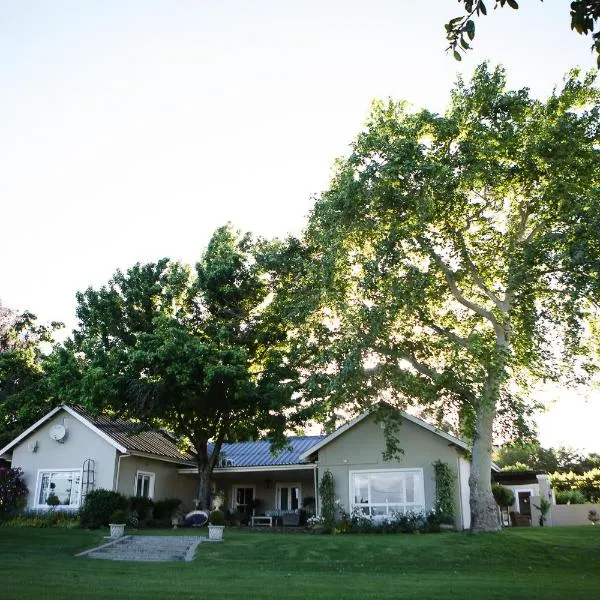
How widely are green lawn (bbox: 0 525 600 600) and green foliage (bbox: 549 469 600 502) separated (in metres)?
16.6

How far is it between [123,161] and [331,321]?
390 inches

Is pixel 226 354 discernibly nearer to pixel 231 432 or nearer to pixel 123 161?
pixel 231 432

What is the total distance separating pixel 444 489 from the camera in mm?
24297

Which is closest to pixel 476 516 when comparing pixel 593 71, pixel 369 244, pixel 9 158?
pixel 369 244

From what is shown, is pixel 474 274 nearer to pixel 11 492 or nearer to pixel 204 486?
pixel 204 486

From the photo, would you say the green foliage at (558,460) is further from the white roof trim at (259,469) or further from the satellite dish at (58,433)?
the satellite dish at (58,433)

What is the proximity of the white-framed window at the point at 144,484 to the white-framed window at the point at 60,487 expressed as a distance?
2.58 metres

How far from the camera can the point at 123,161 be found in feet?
57.8

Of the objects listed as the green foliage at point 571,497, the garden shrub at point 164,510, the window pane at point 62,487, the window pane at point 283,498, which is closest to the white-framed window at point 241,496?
the window pane at point 283,498

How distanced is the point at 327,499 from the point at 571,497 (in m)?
17.8

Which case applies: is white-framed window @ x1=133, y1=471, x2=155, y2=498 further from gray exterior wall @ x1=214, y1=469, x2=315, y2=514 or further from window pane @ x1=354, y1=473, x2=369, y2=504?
window pane @ x1=354, y1=473, x2=369, y2=504

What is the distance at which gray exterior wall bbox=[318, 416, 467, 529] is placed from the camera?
82.7 ft

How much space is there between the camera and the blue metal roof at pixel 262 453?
1203 inches

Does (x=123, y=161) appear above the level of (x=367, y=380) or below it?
above
